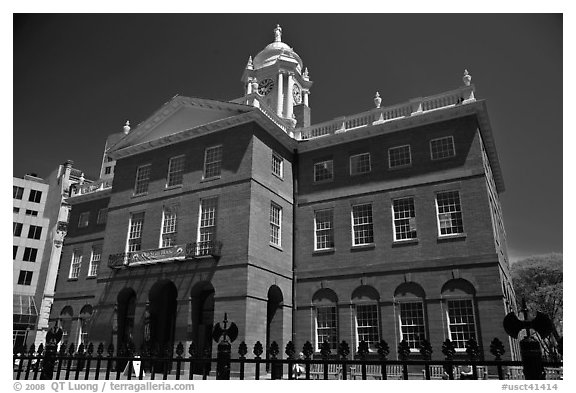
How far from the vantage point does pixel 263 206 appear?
2359cm

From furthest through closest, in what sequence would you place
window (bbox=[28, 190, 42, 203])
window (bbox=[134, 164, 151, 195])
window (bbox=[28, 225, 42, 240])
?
window (bbox=[28, 190, 42, 203])
window (bbox=[28, 225, 42, 240])
window (bbox=[134, 164, 151, 195])

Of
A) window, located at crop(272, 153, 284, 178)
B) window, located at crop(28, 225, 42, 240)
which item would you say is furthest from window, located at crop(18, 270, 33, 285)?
window, located at crop(272, 153, 284, 178)

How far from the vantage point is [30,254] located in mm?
54531

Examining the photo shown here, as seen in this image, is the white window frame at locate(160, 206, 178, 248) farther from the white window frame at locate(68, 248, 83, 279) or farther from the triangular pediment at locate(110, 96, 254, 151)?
the white window frame at locate(68, 248, 83, 279)

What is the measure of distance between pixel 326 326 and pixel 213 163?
10.7 metres

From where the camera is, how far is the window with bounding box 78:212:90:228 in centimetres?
3594

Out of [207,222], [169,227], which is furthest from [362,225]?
[169,227]

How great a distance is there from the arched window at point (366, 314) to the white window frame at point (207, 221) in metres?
8.00

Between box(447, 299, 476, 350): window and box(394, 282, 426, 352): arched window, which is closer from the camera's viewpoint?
box(447, 299, 476, 350): window

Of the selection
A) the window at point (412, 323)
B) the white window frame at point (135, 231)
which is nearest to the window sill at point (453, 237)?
the window at point (412, 323)

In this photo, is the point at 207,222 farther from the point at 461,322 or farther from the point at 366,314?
the point at 461,322

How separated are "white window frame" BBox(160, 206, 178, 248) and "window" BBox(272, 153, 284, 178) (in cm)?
600

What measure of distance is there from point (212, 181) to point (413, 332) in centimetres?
1275
